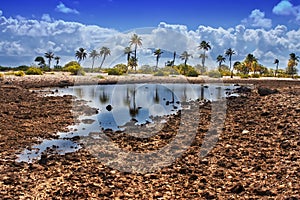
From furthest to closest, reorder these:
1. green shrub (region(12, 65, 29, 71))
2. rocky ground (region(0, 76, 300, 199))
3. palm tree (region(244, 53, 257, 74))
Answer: palm tree (region(244, 53, 257, 74)), green shrub (region(12, 65, 29, 71)), rocky ground (region(0, 76, 300, 199))

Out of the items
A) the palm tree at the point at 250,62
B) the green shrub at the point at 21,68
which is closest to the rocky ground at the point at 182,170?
the green shrub at the point at 21,68

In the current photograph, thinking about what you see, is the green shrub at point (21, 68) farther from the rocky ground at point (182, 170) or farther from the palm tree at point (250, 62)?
the palm tree at point (250, 62)

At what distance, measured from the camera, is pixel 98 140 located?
15.7 m

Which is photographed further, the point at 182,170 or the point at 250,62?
the point at 250,62

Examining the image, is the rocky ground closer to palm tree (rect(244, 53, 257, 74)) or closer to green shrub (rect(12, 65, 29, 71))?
green shrub (rect(12, 65, 29, 71))

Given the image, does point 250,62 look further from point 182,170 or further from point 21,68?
point 182,170

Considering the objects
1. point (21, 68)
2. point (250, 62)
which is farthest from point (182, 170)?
point (250, 62)

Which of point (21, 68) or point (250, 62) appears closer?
point (21, 68)

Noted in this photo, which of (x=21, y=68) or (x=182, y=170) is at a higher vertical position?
(x=21, y=68)

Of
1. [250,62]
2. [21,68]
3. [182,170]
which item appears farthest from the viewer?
[250,62]

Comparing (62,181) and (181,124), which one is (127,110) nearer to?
(181,124)

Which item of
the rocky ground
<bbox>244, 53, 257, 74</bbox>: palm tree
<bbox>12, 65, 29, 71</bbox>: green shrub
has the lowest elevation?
the rocky ground

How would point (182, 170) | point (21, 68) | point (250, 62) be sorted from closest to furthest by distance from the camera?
point (182, 170) < point (21, 68) < point (250, 62)

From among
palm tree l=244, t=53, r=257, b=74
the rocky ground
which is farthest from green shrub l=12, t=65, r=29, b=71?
palm tree l=244, t=53, r=257, b=74
